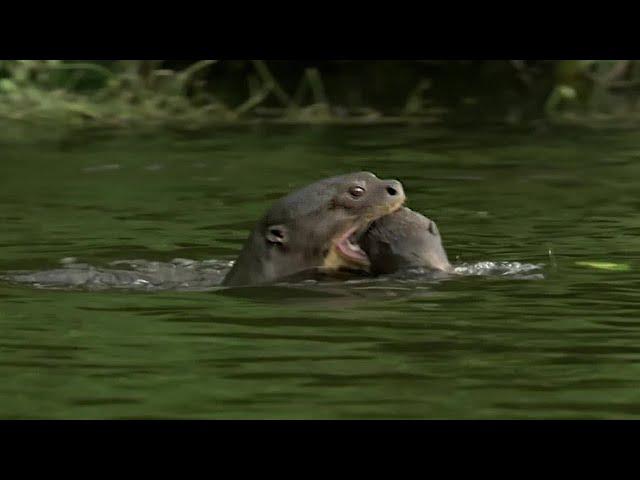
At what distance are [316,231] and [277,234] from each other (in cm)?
18

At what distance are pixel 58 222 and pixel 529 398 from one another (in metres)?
5.78

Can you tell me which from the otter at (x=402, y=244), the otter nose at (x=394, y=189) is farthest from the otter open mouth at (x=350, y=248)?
the otter nose at (x=394, y=189)

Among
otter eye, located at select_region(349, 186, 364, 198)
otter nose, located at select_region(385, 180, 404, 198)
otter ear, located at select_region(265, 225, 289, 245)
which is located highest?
otter nose, located at select_region(385, 180, 404, 198)

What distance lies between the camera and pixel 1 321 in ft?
26.5

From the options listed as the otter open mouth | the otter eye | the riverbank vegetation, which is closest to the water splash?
the otter open mouth

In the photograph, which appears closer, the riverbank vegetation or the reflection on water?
the reflection on water

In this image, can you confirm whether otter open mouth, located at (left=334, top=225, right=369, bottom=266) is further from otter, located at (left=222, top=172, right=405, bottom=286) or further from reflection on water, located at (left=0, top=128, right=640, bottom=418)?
reflection on water, located at (left=0, top=128, right=640, bottom=418)

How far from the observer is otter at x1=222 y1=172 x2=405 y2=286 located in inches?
353

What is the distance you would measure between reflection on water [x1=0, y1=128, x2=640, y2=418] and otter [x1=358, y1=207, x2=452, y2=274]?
8cm

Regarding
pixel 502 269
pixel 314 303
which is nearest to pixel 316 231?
pixel 314 303

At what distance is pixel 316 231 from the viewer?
9039 mm

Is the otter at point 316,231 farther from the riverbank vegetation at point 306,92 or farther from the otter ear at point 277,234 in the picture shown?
the riverbank vegetation at point 306,92

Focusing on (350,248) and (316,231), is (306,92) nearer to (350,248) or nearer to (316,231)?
(350,248)

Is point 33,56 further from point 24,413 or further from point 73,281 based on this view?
point 24,413
